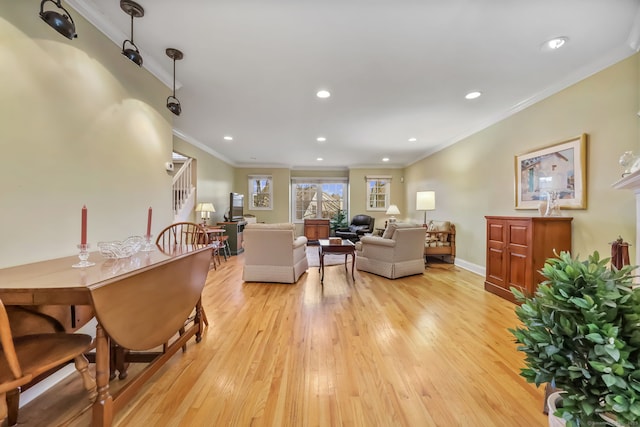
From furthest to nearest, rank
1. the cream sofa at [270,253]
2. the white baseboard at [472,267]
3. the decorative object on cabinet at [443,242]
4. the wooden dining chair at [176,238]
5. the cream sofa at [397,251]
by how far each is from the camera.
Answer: the decorative object on cabinet at [443,242]
the white baseboard at [472,267]
the cream sofa at [397,251]
the cream sofa at [270,253]
the wooden dining chair at [176,238]

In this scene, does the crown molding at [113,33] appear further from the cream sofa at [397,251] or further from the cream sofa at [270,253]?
the cream sofa at [397,251]

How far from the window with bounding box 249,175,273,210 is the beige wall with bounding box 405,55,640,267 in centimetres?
509

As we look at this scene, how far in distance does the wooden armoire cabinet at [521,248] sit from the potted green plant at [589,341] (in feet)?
7.35

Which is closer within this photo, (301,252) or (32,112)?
(32,112)

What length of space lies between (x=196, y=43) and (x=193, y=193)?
3.54m

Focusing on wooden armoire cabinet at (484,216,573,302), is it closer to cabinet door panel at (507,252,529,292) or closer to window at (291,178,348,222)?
cabinet door panel at (507,252,529,292)

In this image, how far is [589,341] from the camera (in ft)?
2.48

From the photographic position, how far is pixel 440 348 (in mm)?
1923

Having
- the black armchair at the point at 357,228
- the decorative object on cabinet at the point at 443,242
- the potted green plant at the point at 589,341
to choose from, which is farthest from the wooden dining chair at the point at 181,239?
the black armchair at the point at 357,228

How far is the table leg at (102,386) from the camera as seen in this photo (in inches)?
42.5

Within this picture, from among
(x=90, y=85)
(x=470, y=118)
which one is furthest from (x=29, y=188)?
(x=470, y=118)

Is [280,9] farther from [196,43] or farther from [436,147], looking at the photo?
[436,147]

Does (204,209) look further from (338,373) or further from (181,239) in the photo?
(338,373)

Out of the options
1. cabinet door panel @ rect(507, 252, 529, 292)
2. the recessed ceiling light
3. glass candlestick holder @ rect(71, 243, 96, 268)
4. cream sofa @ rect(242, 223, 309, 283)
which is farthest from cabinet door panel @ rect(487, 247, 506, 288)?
glass candlestick holder @ rect(71, 243, 96, 268)
